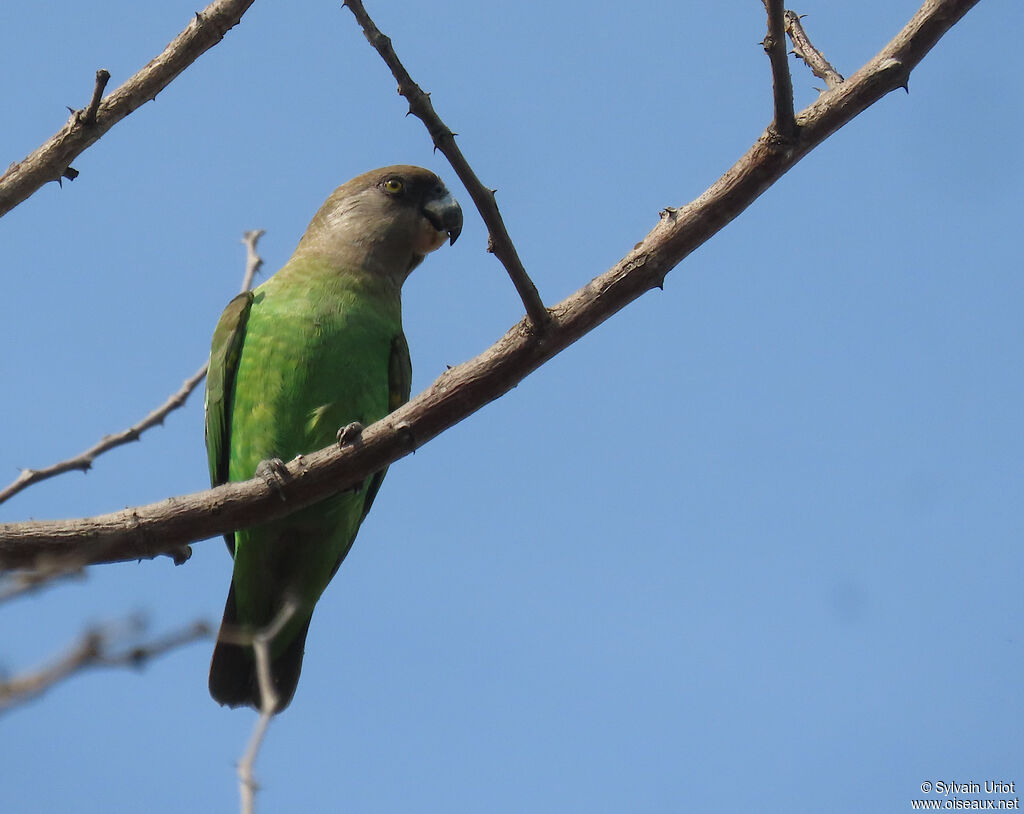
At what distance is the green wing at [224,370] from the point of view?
605 centimetres

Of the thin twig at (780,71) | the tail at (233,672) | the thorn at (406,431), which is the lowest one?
the tail at (233,672)

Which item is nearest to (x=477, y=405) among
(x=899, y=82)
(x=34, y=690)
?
(x=899, y=82)

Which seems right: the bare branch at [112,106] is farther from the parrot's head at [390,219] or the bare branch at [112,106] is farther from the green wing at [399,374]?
the parrot's head at [390,219]

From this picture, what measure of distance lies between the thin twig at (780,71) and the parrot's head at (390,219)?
3421mm

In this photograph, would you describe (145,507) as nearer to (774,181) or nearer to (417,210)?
(774,181)

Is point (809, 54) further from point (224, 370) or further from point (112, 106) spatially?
point (224, 370)

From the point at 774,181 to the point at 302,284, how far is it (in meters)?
3.23

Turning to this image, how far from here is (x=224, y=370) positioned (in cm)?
604

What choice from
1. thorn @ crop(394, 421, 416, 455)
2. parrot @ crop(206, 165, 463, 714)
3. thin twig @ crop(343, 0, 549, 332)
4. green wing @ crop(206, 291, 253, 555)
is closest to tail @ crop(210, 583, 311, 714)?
parrot @ crop(206, 165, 463, 714)

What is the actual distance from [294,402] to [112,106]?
2057 millimetres

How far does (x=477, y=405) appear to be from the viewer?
13.5ft

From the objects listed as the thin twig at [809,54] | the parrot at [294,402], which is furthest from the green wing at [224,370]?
the thin twig at [809,54]


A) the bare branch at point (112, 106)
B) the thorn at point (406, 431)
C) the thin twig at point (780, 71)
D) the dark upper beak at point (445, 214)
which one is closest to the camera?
the thin twig at point (780, 71)

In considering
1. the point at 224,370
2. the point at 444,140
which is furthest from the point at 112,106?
the point at 224,370
